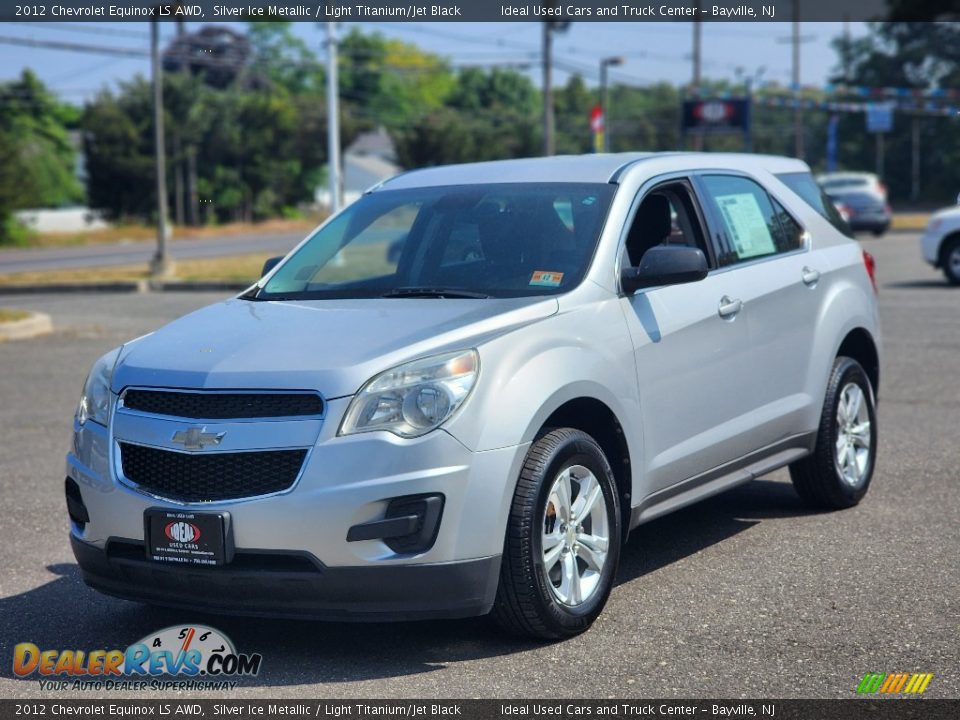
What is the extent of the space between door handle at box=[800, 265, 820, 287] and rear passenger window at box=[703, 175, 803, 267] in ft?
0.45

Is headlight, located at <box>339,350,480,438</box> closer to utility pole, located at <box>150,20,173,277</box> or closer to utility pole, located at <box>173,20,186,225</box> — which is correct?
utility pole, located at <box>150,20,173,277</box>

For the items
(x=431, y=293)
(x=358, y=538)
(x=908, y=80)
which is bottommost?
(x=358, y=538)

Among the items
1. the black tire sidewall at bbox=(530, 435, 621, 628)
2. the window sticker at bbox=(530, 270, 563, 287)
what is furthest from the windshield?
the black tire sidewall at bbox=(530, 435, 621, 628)

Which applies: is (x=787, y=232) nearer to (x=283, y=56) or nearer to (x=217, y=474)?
(x=217, y=474)

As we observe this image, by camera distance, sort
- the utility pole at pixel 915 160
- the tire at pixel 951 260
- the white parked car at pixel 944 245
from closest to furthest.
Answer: the white parked car at pixel 944 245 → the tire at pixel 951 260 → the utility pole at pixel 915 160

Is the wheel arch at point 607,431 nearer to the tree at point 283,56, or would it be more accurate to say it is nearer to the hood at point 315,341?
the hood at point 315,341

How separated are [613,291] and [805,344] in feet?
5.30

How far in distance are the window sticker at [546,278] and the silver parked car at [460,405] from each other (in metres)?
0.02

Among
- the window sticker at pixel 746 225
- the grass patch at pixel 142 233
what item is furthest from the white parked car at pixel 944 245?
the grass patch at pixel 142 233

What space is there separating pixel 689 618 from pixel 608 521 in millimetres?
484

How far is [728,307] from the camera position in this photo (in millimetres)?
5945

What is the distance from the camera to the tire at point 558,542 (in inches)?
182

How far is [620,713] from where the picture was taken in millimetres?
4113

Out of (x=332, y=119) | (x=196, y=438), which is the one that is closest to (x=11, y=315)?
(x=196, y=438)
